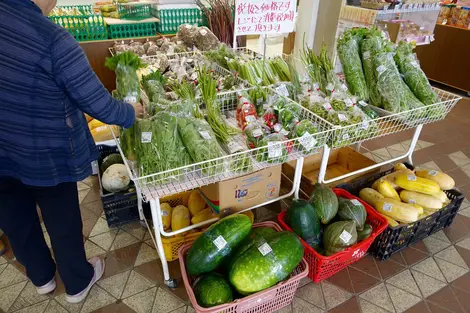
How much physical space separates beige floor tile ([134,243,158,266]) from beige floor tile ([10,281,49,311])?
521 millimetres

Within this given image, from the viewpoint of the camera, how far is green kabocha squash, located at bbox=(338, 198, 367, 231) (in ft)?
6.12

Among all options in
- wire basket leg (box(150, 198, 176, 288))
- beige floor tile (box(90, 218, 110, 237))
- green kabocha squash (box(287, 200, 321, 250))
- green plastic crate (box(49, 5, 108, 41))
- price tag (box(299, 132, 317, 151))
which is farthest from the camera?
green plastic crate (box(49, 5, 108, 41))

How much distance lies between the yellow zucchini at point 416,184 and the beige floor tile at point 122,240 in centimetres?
184

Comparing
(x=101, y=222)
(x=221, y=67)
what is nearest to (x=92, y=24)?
(x=221, y=67)

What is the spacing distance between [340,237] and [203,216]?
0.83 metres

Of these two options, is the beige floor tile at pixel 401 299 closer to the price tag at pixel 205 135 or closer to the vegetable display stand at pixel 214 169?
the vegetable display stand at pixel 214 169

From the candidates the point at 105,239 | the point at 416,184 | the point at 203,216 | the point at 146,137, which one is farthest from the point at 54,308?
the point at 416,184

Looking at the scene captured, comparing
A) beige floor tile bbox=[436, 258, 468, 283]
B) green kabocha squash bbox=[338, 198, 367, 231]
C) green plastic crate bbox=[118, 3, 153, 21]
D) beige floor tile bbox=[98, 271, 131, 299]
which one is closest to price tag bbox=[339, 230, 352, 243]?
green kabocha squash bbox=[338, 198, 367, 231]

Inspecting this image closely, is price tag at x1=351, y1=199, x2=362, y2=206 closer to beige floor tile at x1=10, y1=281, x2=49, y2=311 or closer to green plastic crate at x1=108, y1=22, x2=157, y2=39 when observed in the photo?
beige floor tile at x1=10, y1=281, x2=49, y2=311

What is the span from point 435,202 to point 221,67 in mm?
1769

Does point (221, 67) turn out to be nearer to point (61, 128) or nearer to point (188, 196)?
point (188, 196)

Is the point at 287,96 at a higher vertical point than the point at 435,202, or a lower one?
higher

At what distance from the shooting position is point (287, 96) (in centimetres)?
212

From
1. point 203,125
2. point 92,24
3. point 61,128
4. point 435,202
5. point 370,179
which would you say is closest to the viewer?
point 61,128
